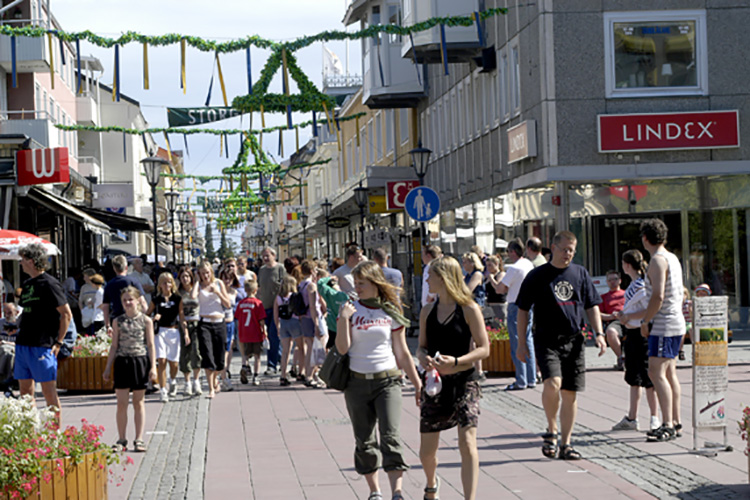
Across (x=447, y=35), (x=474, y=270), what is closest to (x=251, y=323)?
(x=474, y=270)

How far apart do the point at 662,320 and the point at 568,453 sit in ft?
4.72

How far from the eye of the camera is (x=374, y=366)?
7414mm

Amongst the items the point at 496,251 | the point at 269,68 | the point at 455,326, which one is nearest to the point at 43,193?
the point at 269,68

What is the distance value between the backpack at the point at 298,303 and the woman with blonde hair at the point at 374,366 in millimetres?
8116

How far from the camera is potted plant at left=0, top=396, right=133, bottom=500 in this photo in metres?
6.71

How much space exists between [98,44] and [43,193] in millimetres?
8550

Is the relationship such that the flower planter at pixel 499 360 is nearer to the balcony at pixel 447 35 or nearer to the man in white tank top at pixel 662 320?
the man in white tank top at pixel 662 320

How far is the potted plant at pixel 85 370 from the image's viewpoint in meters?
15.2

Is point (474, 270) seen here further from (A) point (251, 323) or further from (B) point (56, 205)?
(B) point (56, 205)

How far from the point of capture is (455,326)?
7258mm

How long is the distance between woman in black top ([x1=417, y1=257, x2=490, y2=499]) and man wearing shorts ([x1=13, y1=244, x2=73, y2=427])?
434 cm

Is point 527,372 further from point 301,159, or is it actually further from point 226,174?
point 301,159

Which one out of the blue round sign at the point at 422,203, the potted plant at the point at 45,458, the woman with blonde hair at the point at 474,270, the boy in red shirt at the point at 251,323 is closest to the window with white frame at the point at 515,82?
the blue round sign at the point at 422,203

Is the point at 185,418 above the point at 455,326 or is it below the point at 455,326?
below
